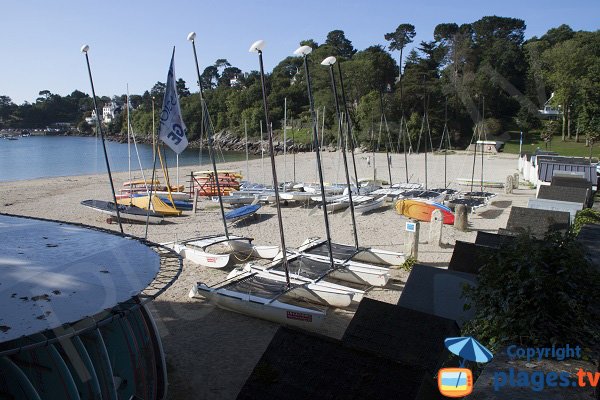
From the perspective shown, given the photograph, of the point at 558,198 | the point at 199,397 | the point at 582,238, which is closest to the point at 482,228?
the point at 558,198

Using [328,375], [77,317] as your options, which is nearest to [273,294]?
[328,375]

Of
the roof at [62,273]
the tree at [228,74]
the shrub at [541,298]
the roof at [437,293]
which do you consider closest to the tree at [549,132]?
the roof at [437,293]

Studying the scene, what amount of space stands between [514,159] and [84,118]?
144095mm

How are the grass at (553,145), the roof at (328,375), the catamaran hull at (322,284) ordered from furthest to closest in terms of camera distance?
the grass at (553,145) → the catamaran hull at (322,284) → the roof at (328,375)

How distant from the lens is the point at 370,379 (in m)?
4.43

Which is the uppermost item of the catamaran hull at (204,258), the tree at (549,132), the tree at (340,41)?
the tree at (340,41)

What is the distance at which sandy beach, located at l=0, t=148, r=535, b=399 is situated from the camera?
8297mm

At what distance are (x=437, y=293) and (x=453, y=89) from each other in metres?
64.7

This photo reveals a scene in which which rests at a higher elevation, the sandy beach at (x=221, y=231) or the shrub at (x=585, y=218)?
the shrub at (x=585, y=218)

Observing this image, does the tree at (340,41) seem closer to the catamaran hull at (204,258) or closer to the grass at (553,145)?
the grass at (553,145)

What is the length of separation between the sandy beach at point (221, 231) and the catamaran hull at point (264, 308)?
20cm

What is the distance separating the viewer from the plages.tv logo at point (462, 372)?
4078 mm

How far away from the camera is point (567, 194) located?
16.2 metres

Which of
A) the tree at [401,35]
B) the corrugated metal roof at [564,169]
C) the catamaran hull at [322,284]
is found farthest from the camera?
the tree at [401,35]
